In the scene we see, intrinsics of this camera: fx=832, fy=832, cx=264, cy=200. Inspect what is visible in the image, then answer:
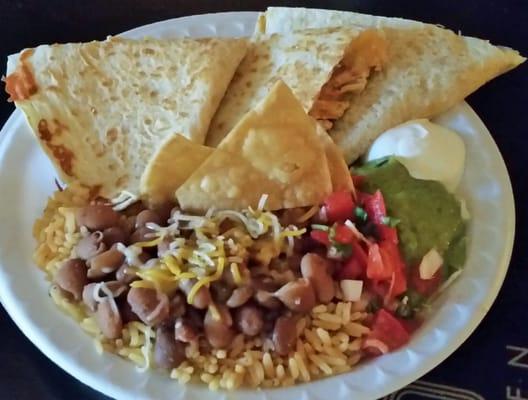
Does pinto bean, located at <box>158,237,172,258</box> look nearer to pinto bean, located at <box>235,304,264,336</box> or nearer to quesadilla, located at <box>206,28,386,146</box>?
pinto bean, located at <box>235,304,264,336</box>

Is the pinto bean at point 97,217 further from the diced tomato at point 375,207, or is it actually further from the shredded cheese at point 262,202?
the diced tomato at point 375,207

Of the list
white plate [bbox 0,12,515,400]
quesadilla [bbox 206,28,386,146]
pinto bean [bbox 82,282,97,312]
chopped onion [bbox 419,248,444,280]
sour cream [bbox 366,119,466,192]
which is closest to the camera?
white plate [bbox 0,12,515,400]

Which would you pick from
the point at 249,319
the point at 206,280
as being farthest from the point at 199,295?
the point at 249,319

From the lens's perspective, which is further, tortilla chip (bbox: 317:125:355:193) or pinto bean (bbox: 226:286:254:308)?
tortilla chip (bbox: 317:125:355:193)

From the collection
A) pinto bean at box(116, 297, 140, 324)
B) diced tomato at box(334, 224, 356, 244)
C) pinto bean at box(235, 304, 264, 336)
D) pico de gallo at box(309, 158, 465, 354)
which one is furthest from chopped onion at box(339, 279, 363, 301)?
pinto bean at box(116, 297, 140, 324)

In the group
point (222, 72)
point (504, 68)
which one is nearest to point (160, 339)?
point (222, 72)

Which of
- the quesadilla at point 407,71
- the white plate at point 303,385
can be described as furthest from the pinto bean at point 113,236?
the quesadilla at point 407,71

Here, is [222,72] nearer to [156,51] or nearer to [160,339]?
[156,51]
